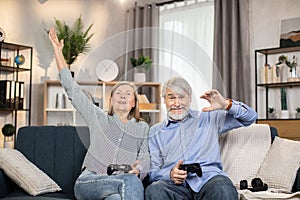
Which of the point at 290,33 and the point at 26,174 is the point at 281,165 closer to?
the point at 26,174

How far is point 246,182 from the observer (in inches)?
96.7

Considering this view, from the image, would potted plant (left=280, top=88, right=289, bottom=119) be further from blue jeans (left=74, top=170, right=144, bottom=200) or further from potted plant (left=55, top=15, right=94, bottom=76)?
blue jeans (left=74, top=170, right=144, bottom=200)

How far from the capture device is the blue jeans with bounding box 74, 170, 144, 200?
2182 millimetres

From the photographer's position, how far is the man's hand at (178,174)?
2156mm

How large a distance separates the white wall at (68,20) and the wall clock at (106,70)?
2.88 m

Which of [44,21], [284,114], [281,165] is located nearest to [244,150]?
[281,165]

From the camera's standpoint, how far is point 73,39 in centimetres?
510

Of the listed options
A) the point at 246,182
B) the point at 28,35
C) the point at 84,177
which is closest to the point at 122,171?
the point at 84,177

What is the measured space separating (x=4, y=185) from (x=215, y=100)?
132 centimetres

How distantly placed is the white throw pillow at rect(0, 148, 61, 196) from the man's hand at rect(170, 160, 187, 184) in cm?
85

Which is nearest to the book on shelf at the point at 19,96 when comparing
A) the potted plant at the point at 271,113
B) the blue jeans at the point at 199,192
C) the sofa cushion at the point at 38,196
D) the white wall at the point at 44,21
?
the white wall at the point at 44,21

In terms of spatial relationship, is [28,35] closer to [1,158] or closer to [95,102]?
[1,158]

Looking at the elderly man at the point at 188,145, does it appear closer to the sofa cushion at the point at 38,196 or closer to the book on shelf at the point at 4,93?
the sofa cushion at the point at 38,196

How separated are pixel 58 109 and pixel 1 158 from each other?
7.70ft
